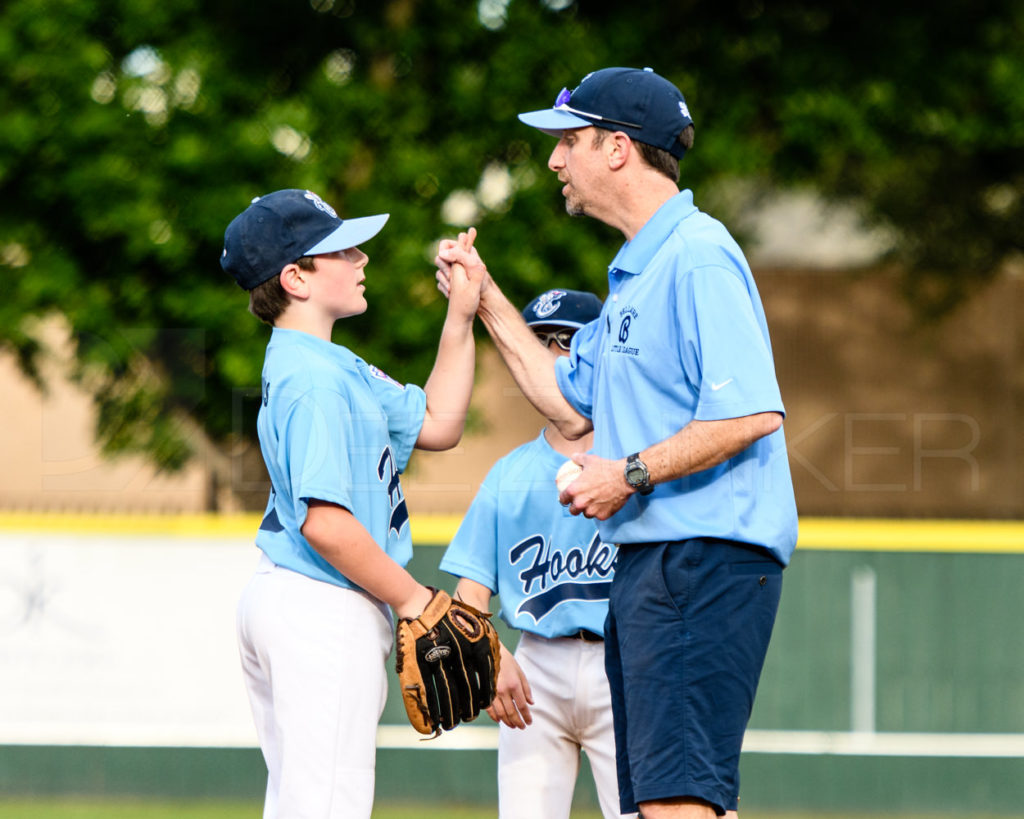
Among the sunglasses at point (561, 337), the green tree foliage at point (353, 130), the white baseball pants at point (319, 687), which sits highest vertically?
the green tree foliage at point (353, 130)

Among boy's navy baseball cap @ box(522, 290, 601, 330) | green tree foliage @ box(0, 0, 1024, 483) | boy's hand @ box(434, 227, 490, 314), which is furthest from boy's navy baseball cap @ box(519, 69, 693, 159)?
green tree foliage @ box(0, 0, 1024, 483)

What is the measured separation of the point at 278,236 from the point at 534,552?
3.79ft

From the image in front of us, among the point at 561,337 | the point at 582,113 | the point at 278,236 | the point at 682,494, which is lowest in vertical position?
the point at 682,494

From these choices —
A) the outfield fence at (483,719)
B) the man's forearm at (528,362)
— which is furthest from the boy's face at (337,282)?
the outfield fence at (483,719)

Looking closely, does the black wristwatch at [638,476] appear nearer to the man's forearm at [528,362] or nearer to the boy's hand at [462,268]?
the man's forearm at [528,362]

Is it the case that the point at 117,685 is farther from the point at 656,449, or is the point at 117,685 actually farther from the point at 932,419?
the point at 932,419

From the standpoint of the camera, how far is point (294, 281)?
3.02 metres

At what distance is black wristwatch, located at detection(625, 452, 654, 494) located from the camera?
2666 mm

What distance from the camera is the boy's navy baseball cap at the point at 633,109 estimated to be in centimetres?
297

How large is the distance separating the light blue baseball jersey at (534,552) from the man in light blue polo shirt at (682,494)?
1.98 ft

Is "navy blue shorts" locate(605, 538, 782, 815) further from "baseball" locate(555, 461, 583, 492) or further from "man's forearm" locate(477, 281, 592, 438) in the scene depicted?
"man's forearm" locate(477, 281, 592, 438)

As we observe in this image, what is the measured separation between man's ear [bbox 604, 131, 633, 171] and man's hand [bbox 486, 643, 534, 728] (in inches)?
49.9

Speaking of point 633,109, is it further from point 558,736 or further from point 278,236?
point 558,736

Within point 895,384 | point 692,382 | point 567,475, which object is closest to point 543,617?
point 567,475
